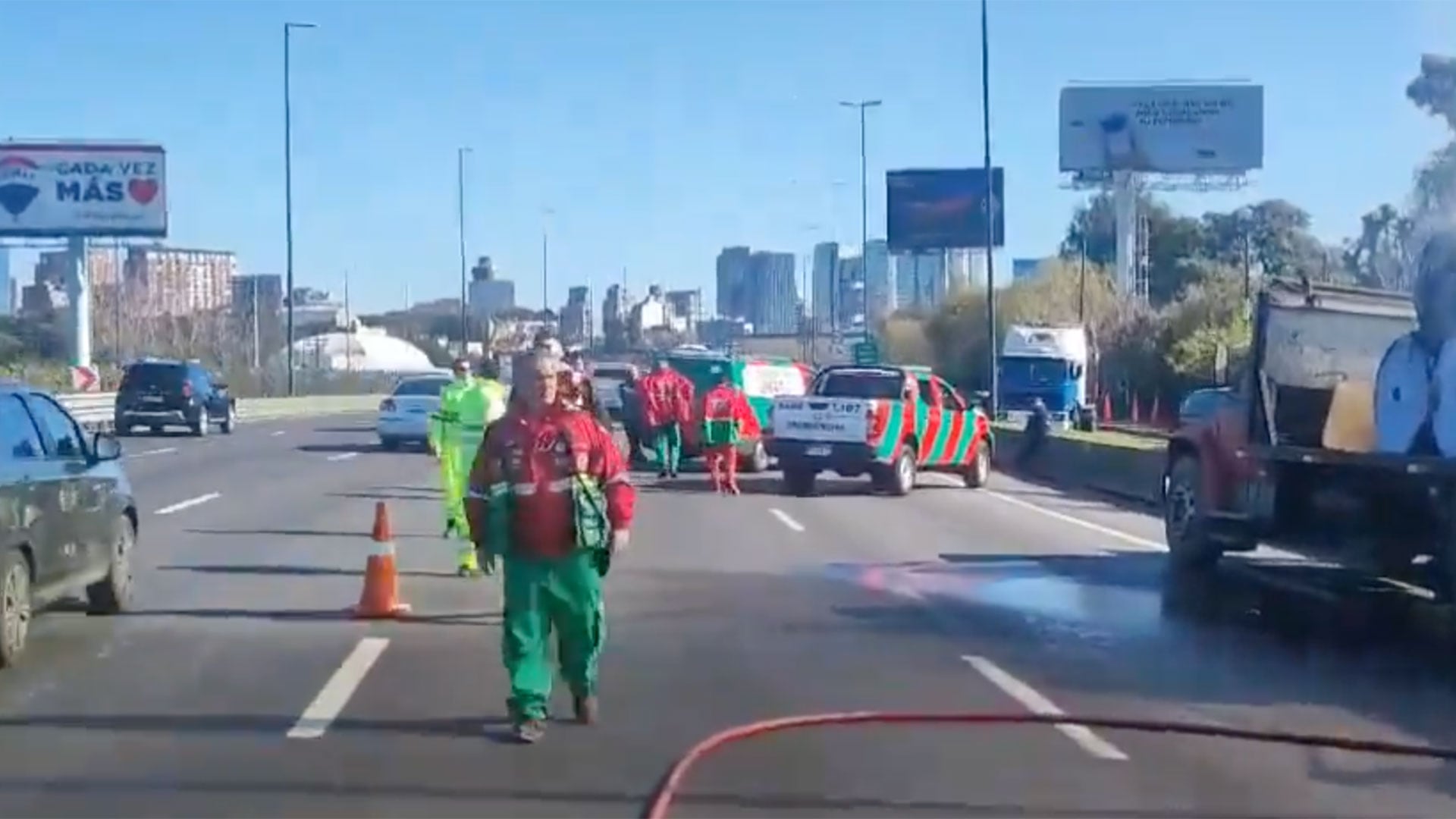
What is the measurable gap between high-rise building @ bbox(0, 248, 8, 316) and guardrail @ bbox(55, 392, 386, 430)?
38513 mm

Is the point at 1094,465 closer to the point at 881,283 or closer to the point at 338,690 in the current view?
the point at 338,690

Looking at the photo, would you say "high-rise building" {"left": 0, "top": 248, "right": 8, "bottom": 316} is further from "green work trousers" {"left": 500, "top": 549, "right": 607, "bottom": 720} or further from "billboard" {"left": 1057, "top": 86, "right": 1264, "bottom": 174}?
"green work trousers" {"left": 500, "top": 549, "right": 607, "bottom": 720}

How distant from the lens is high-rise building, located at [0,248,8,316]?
114m

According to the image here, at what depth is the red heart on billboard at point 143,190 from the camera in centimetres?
6781

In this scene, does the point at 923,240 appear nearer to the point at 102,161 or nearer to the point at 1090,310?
the point at 1090,310

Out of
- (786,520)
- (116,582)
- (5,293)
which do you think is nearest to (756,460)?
(786,520)

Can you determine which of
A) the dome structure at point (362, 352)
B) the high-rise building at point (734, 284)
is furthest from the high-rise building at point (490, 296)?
the high-rise building at point (734, 284)

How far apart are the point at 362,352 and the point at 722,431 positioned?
104658 mm

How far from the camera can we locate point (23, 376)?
57031 millimetres

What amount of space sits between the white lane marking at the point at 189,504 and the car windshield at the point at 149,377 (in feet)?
65.2

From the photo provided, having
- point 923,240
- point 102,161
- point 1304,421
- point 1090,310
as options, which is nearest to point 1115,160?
point 1090,310

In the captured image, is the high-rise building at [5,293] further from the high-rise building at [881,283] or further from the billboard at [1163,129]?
the billboard at [1163,129]

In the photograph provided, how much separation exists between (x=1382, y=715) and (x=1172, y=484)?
7344 millimetres

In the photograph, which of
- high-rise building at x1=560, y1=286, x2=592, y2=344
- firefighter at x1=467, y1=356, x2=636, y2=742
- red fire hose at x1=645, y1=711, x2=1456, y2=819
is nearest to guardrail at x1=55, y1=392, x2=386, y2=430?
firefighter at x1=467, y1=356, x2=636, y2=742
